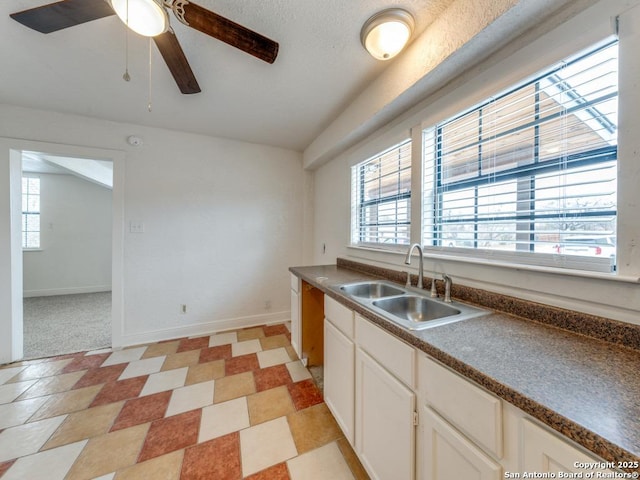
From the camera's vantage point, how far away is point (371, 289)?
1778 mm

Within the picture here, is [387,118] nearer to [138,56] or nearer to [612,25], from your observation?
[612,25]

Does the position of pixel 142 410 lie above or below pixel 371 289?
below

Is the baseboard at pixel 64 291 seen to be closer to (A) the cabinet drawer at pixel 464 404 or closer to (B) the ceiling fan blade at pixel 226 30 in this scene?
(B) the ceiling fan blade at pixel 226 30

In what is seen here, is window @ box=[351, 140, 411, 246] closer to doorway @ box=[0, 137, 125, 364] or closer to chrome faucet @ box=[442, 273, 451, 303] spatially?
chrome faucet @ box=[442, 273, 451, 303]

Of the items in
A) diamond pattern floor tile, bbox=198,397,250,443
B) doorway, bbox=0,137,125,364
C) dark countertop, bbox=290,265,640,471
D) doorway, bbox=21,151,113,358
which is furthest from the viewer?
doorway, bbox=21,151,113,358

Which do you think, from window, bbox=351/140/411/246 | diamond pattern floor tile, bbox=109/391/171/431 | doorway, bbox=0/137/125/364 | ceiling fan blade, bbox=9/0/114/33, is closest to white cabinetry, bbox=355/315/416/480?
window, bbox=351/140/411/246

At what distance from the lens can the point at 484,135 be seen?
4.11 feet

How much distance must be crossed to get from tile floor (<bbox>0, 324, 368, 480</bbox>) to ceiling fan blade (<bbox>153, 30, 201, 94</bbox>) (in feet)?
7.06

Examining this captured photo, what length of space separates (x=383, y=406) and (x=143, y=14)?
197 centimetres

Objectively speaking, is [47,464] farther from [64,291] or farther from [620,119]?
[64,291]

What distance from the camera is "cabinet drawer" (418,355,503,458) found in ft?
2.02

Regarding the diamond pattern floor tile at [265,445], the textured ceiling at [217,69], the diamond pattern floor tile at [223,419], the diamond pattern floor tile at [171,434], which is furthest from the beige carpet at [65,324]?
the textured ceiling at [217,69]

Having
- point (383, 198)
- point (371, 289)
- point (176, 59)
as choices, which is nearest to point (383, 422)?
point (371, 289)

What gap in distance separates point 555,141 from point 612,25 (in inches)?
14.5
